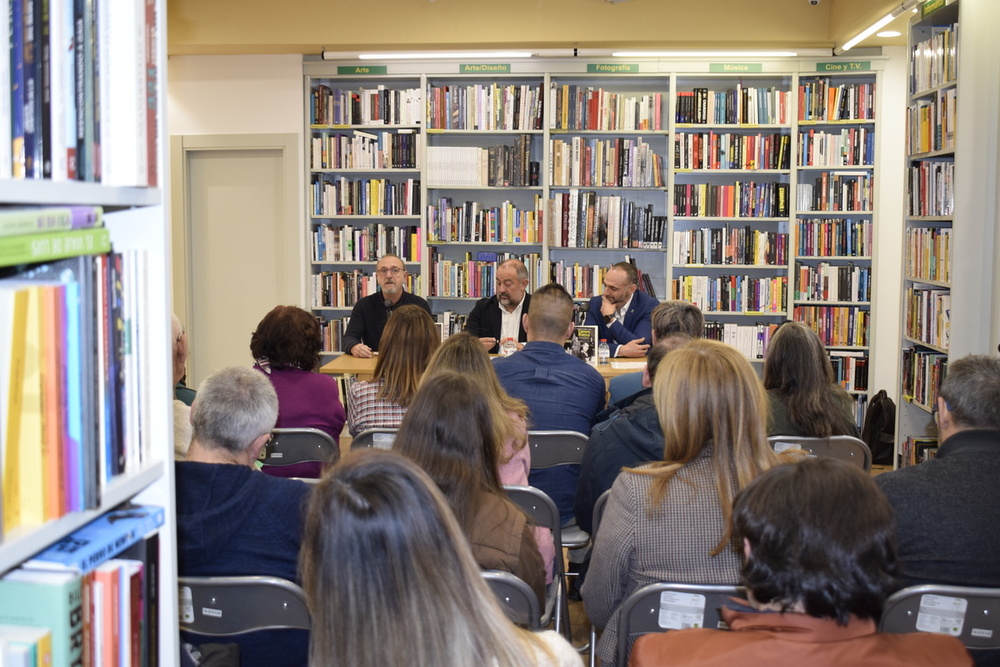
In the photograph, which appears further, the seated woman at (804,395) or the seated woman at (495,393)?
the seated woman at (804,395)

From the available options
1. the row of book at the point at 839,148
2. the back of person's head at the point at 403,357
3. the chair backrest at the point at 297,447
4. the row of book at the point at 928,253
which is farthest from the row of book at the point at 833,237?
the chair backrest at the point at 297,447

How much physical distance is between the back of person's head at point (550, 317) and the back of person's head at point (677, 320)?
42 cm

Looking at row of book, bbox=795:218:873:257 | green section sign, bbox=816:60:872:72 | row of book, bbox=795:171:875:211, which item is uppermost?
green section sign, bbox=816:60:872:72

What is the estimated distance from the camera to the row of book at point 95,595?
38.7 inches

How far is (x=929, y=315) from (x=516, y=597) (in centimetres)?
381

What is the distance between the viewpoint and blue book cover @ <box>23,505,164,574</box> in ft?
3.33

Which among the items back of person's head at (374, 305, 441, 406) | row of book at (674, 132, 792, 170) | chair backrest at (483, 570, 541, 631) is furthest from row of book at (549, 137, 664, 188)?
chair backrest at (483, 570, 541, 631)

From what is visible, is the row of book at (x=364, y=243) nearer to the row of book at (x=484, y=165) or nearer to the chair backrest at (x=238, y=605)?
the row of book at (x=484, y=165)

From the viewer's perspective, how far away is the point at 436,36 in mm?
6508

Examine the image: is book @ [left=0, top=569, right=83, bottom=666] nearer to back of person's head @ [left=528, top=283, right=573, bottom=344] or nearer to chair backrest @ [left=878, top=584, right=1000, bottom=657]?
chair backrest @ [left=878, top=584, right=1000, bottom=657]

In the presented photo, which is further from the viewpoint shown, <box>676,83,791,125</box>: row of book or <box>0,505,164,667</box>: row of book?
<box>676,83,791,125</box>: row of book

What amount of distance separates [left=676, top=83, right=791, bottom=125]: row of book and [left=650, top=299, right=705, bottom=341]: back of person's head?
3.25 metres

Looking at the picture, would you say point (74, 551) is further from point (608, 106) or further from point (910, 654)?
point (608, 106)

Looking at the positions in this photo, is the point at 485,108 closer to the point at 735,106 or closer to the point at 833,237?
the point at 735,106
